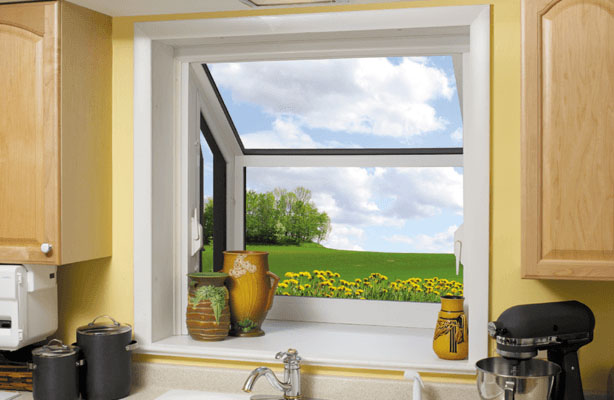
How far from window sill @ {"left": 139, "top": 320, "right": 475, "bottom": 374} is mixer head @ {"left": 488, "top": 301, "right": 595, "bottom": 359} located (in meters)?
0.30

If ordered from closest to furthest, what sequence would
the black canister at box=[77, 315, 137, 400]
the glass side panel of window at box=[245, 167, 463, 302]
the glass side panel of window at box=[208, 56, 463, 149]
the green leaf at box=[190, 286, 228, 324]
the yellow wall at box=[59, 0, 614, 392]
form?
the yellow wall at box=[59, 0, 614, 392], the black canister at box=[77, 315, 137, 400], the green leaf at box=[190, 286, 228, 324], the glass side panel of window at box=[208, 56, 463, 149], the glass side panel of window at box=[245, 167, 463, 302]

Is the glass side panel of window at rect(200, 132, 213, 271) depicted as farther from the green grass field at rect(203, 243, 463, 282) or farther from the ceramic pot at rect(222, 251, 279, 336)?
the ceramic pot at rect(222, 251, 279, 336)

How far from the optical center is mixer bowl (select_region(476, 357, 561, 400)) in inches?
60.7

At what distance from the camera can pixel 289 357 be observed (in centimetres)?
190

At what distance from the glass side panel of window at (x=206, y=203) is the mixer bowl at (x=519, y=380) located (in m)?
1.26

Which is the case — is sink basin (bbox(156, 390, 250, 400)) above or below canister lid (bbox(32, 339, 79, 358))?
below

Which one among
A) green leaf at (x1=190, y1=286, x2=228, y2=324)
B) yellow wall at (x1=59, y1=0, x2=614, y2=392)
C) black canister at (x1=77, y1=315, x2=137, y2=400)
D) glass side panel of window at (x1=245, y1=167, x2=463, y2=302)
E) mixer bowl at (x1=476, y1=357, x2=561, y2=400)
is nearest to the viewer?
mixer bowl at (x1=476, y1=357, x2=561, y2=400)

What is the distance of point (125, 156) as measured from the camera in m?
2.16

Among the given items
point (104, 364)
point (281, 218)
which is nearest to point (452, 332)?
point (281, 218)

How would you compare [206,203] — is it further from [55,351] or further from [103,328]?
[55,351]

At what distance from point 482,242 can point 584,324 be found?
0.36m

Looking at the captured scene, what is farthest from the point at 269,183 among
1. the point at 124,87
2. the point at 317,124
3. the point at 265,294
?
the point at 124,87

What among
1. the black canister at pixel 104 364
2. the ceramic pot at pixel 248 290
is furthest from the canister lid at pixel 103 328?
the ceramic pot at pixel 248 290

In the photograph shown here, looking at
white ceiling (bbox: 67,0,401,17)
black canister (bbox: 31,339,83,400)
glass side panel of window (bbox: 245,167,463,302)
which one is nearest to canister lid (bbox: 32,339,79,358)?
black canister (bbox: 31,339,83,400)
